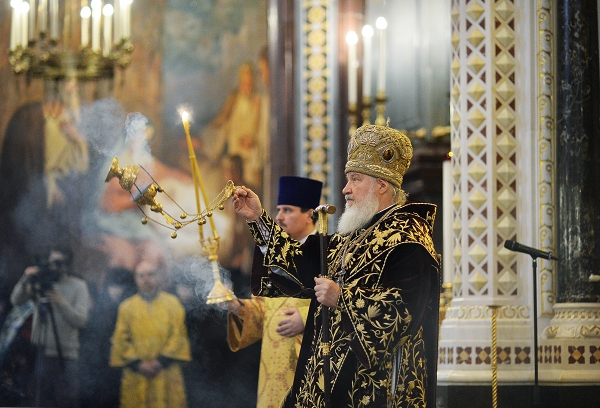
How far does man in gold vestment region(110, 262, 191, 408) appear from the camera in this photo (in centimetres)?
884

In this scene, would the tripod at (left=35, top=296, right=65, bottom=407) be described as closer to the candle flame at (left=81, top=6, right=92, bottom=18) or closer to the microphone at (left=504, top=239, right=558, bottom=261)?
the candle flame at (left=81, top=6, right=92, bottom=18)

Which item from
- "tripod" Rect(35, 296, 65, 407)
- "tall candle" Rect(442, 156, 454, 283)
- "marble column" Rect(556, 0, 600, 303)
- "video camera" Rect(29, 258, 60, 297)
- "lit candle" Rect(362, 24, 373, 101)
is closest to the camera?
"marble column" Rect(556, 0, 600, 303)

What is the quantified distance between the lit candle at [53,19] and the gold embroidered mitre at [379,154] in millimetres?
6095

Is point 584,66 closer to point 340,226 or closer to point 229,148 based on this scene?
point 340,226

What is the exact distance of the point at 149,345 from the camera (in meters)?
9.03

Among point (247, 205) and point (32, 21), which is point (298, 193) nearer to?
point (247, 205)

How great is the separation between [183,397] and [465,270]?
12.5 feet

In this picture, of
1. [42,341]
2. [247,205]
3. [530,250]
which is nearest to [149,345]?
[42,341]

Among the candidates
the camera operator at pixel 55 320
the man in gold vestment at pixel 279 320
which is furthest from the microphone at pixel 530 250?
the camera operator at pixel 55 320

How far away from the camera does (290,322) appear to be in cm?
470

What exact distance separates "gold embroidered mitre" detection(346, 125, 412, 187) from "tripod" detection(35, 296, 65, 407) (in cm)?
569

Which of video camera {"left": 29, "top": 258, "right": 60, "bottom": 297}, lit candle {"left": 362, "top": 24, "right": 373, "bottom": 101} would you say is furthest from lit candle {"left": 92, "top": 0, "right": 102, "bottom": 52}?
lit candle {"left": 362, "top": 24, "right": 373, "bottom": 101}

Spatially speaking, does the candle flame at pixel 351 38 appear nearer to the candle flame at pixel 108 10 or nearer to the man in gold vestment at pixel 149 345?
the candle flame at pixel 108 10

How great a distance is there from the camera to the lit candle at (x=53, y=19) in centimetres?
952
